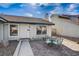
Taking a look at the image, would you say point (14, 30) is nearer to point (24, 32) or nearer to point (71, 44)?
point (24, 32)

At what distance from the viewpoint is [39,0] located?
2.64 meters

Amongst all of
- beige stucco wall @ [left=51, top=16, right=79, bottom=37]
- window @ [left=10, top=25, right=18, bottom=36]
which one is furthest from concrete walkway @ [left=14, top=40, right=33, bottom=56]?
beige stucco wall @ [left=51, top=16, right=79, bottom=37]

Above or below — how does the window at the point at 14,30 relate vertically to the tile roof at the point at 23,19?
below

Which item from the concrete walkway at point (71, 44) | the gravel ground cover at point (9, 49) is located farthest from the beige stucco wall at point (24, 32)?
the concrete walkway at point (71, 44)

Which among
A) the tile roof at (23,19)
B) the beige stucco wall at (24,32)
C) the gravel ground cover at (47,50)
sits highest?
the tile roof at (23,19)

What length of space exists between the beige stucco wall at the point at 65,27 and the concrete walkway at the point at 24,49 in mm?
618

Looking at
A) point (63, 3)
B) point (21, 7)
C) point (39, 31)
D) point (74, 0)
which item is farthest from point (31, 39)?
point (74, 0)

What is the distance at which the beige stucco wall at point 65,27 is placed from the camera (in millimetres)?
2627

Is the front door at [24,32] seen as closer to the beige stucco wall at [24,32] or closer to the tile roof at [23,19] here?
the beige stucco wall at [24,32]

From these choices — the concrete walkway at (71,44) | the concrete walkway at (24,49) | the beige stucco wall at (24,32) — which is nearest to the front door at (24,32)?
the beige stucco wall at (24,32)

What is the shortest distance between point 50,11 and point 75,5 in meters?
0.47

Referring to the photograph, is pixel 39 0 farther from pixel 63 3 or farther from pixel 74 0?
pixel 74 0

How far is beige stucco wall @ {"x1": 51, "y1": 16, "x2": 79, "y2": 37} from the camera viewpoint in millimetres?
2627

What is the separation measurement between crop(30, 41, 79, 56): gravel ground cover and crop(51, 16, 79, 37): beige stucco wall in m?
0.27
